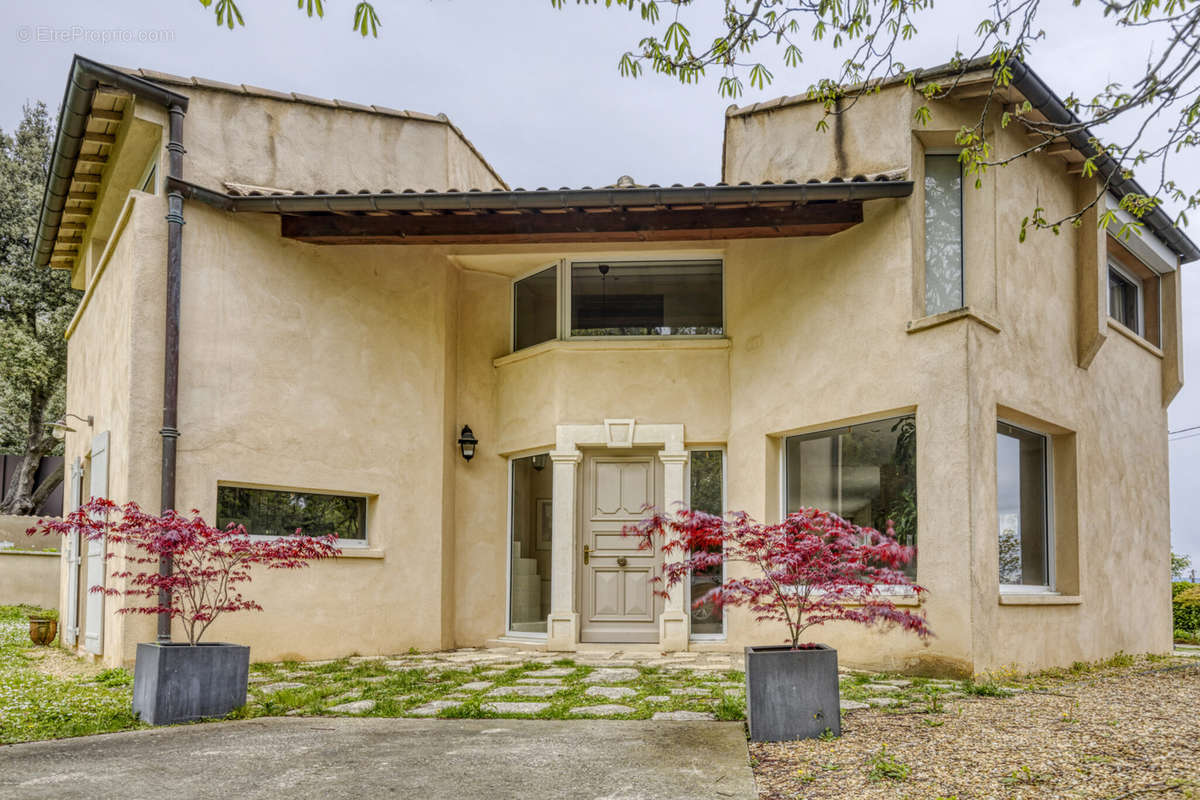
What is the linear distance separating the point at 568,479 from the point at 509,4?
654 centimetres

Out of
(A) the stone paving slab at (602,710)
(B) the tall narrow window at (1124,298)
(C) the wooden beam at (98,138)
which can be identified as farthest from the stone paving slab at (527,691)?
(B) the tall narrow window at (1124,298)

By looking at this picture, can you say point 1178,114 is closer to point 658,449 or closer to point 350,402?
point 658,449

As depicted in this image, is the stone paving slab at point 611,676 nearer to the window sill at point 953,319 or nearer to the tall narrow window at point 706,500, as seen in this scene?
the tall narrow window at point 706,500

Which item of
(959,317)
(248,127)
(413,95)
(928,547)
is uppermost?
(413,95)

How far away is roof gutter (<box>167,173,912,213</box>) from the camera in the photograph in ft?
26.6

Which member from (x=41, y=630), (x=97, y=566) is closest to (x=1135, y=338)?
(x=97, y=566)

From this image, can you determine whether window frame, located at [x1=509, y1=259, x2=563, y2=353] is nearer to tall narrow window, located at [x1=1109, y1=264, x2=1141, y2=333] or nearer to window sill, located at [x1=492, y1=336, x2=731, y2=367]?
window sill, located at [x1=492, y1=336, x2=731, y2=367]

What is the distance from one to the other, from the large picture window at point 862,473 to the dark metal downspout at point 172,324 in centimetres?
548

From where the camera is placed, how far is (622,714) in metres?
6.04

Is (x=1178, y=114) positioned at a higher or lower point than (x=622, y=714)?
higher

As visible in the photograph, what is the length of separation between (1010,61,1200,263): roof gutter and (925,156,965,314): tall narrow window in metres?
0.77

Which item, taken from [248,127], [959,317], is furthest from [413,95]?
[959,317]

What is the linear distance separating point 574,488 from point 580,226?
2.74m

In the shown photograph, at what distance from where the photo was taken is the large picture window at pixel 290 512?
29.3 ft
